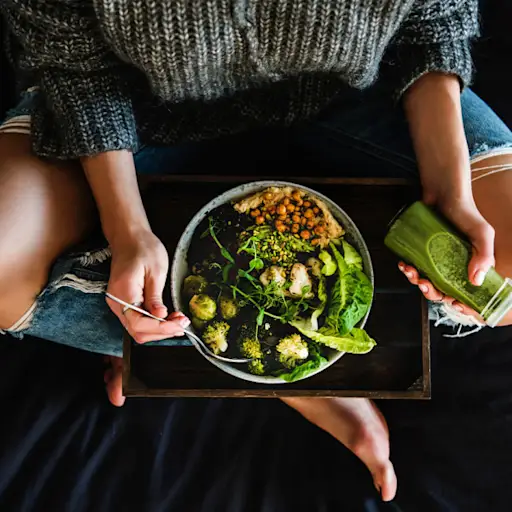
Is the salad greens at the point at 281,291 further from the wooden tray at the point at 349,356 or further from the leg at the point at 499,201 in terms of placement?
the leg at the point at 499,201

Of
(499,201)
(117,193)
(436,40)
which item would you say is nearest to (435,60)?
(436,40)

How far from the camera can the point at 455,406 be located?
95 cm

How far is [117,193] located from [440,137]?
39 centimetres

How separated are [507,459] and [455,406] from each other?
0.34 ft

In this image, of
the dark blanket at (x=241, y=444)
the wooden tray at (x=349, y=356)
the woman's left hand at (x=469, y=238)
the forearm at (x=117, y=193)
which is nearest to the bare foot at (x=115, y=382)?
the dark blanket at (x=241, y=444)

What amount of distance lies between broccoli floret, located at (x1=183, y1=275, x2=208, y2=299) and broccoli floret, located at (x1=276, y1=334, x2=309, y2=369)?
115mm

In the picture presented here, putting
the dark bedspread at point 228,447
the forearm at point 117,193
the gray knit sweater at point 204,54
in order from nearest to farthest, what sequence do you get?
1. the gray knit sweater at point 204,54
2. the forearm at point 117,193
3. the dark bedspread at point 228,447

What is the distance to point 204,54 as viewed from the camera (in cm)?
63

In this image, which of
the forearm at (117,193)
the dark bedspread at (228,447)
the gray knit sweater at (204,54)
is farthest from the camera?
the dark bedspread at (228,447)

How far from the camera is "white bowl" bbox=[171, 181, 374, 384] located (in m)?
0.72

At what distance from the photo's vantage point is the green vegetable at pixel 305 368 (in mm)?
716

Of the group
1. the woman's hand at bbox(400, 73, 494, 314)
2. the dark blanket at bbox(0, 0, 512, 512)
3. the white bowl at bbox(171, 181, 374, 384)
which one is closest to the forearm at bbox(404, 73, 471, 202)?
the woman's hand at bbox(400, 73, 494, 314)

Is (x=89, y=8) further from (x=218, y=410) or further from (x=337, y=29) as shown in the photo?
(x=218, y=410)

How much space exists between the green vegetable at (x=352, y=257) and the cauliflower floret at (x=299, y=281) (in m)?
0.05
